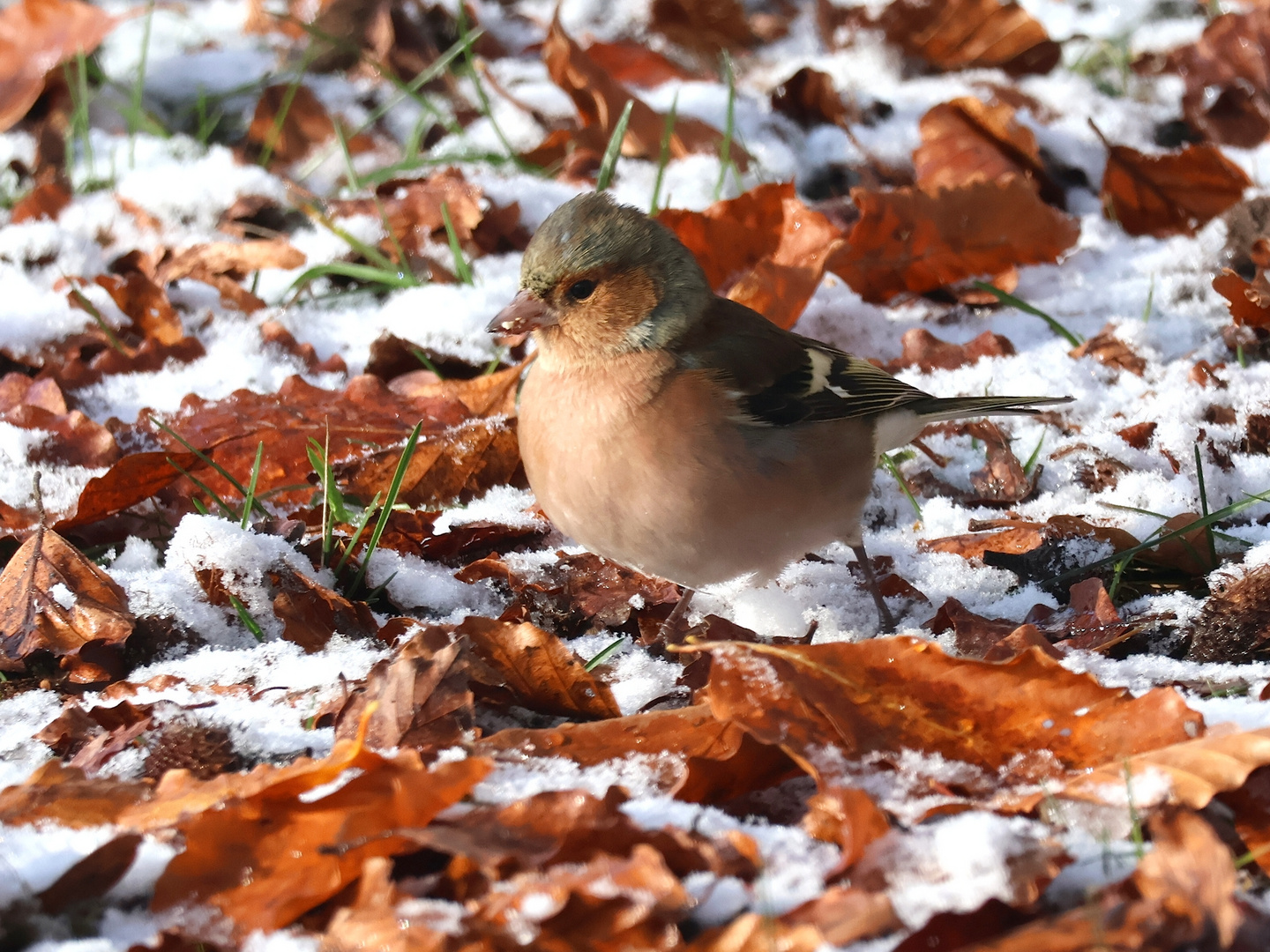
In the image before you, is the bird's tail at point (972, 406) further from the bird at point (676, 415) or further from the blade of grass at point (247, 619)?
the blade of grass at point (247, 619)

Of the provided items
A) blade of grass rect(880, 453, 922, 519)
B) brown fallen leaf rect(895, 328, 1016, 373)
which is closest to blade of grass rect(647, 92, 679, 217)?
brown fallen leaf rect(895, 328, 1016, 373)

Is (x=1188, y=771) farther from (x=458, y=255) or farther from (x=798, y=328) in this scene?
(x=458, y=255)

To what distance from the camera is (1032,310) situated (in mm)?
3537

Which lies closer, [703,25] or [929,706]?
[929,706]

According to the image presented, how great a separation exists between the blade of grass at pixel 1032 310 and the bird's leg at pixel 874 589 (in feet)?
3.71

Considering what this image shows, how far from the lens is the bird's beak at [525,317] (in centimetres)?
280

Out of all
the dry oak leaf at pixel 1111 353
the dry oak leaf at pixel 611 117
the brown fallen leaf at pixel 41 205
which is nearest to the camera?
the dry oak leaf at pixel 1111 353

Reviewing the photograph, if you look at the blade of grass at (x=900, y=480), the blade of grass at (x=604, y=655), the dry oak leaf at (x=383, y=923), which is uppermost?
the dry oak leaf at (x=383, y=923)

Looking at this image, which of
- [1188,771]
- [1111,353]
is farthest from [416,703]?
[1111,353]

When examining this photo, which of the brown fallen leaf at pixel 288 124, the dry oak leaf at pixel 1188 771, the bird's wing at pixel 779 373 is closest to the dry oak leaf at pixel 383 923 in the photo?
the dry oak leaf at pixel 1188 771

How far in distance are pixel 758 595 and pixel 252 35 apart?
14.0ft

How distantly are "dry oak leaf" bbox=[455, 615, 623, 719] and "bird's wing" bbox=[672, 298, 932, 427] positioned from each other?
816mm

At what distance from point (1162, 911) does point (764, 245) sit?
279cm

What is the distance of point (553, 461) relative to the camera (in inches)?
104
